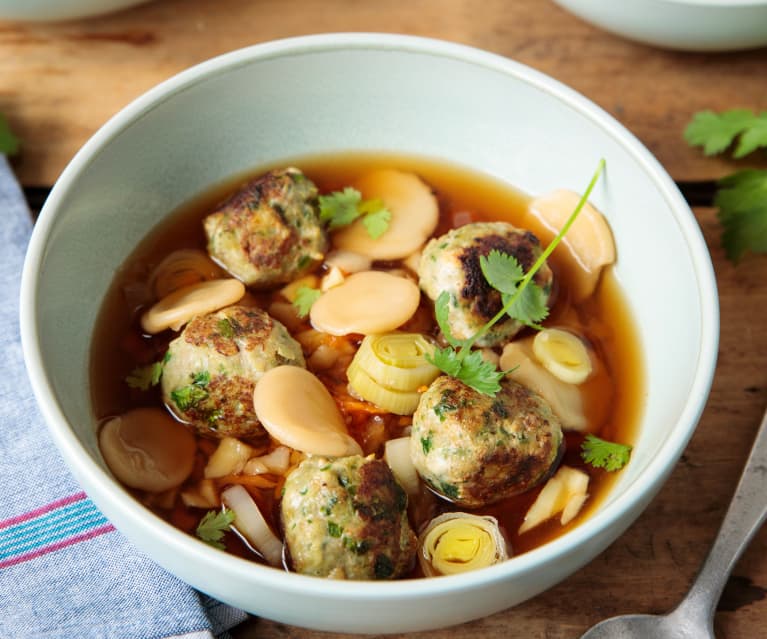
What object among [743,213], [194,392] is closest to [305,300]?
[194,392]

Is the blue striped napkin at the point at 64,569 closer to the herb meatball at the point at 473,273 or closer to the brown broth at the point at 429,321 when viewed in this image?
the brown broth at the point at 429,321

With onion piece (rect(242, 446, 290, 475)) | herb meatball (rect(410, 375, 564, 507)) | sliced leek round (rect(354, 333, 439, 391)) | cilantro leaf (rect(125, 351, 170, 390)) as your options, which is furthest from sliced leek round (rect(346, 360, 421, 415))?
cilantro leaf (rect(125, 351, 170, 390))

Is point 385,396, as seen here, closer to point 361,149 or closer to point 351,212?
point 351,212

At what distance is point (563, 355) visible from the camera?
2.12 m

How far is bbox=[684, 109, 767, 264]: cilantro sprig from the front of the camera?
7.79 feet

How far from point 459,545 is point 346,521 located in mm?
280

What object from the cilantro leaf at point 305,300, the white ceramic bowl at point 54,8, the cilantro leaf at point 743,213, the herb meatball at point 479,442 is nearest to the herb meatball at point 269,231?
the cilantro leaf at point 305,300

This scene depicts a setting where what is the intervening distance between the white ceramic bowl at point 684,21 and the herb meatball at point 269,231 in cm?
111

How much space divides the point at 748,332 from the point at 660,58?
3.29 ft

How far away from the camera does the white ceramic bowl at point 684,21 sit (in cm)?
254

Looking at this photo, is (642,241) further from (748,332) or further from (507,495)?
(507,495)

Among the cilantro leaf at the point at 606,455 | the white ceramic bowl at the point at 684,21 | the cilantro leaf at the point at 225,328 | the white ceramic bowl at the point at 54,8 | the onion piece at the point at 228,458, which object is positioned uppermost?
the white ceramic bowl at the point at 684,21

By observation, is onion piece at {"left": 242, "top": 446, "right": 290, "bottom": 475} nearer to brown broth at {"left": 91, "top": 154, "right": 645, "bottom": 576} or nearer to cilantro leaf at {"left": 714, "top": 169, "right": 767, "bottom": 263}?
brown broth at {"left": 91, "top": 154, "right": 645, "bottom": 576}

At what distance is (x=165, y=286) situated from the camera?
222cm
